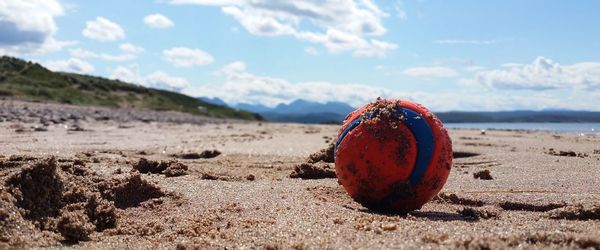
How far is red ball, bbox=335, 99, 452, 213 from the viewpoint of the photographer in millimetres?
5363

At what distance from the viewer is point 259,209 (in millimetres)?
5332

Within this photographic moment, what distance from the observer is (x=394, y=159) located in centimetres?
534

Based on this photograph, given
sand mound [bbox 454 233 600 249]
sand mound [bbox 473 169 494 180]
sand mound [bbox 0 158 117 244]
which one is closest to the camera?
sand mound [bbox 454 233 600 249]

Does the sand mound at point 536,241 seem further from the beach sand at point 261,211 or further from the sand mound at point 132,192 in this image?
the sand mound at point 132,192

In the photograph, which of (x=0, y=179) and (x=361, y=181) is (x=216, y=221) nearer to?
(x=361, y=181)

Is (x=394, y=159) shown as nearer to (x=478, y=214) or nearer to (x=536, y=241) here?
(x=478, y=214)

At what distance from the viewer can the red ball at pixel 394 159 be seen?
5.36 metres

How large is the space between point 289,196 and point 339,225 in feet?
5.00

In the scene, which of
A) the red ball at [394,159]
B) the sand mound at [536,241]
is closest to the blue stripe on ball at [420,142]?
the red ball at [394,159]

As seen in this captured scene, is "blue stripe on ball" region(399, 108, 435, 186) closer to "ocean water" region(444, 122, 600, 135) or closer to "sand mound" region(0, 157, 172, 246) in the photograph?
"sand mound" region(0, 157, 172, 246)

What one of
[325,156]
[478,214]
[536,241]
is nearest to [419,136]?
[478,214]

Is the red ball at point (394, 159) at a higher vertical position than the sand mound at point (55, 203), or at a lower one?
higher

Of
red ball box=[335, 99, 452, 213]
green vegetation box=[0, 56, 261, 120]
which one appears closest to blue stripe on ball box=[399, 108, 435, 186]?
red ball box=[335, 99, 452, 213]

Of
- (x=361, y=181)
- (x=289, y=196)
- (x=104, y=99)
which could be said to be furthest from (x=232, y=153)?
(x=104, y=99)
